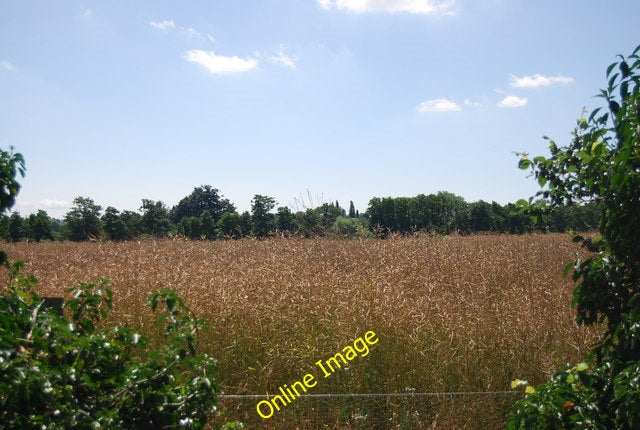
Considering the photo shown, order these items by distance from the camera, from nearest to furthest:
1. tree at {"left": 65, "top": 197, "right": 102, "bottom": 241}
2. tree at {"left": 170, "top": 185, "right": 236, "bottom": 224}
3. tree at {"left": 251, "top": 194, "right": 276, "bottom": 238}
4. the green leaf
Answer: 1. the green leaf
2. tree at {"left": 251, "top": 194, "right": 276, "bottom": 238}
3. tree at {"left": 65, "top": 197, "right": 102, "bottom": 241}
4. tree at {"left": 170, "top": 185, "right": 236, "bottom": 224}

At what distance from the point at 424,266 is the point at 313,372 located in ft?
11.8

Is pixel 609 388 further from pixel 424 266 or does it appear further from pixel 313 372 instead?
pixel 424 266

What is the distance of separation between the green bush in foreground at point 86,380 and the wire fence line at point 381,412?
4.80ft

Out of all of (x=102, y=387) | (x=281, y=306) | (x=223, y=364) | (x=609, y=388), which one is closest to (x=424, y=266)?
(x=281, y=306)

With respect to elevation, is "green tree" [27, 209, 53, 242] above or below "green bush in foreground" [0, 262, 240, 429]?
above

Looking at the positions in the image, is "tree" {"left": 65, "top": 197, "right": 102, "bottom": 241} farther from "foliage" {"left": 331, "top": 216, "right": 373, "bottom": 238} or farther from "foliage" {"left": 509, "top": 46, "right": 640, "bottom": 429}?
"foliage" {"left": 509, "top": 46, "right": 640, "bottom": 429}

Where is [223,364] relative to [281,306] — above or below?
below

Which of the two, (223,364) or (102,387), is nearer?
(102,387)

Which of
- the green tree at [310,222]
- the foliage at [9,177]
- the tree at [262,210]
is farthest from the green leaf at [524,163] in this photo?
the tree at [262,210]

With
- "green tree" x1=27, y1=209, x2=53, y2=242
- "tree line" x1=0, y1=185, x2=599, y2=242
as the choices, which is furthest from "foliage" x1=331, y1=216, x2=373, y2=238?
"green tree" x1=27, y1=209, x2=53, y2=242

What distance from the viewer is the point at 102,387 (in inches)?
74.6

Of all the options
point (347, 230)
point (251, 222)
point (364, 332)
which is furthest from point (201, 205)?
point (364, 332)

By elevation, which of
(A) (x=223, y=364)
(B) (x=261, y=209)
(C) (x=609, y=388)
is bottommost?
(A) (x=223, y=364)

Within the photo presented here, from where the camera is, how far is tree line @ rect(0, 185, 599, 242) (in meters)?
9.12
